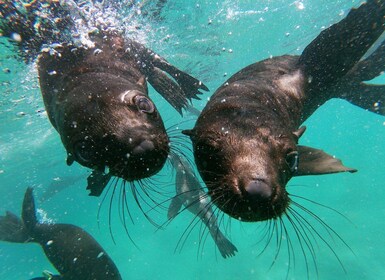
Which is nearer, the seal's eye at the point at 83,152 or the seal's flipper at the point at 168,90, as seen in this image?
the seal's eye at the point at 83,152

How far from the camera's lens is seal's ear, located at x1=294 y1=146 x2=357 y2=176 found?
9.19ft

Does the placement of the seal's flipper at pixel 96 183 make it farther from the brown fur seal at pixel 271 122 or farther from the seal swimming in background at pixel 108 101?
the brown fur seal at pixel 271 122

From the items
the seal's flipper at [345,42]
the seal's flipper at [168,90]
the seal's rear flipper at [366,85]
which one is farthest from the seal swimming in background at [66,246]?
the seal's rear flipper at [366,85]

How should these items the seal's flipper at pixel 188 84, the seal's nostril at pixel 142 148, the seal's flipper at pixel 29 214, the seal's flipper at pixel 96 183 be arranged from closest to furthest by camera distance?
the seal's nostril at pixel 142 148, the seal's flipper at pixel 96 183, the seal's flipper at pixel 188 84, the seal's flipper at pixel 29 214

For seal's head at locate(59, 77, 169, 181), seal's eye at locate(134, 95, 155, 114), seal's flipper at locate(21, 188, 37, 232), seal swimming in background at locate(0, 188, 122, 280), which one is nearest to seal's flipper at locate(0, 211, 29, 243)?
seal swimming in background at locate(0, 188, 122, 280)

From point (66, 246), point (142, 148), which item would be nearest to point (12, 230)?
point (66, 246)

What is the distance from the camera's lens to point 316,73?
14.1ft

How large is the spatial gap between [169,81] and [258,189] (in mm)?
3693

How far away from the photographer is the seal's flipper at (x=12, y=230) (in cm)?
847

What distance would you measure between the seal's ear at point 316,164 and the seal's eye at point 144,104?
142 cm

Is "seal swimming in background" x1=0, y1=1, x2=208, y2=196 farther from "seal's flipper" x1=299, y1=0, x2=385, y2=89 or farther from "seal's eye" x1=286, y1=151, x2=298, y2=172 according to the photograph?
"seal's flipper" x1=299, y1=0, x2=385, y2=89

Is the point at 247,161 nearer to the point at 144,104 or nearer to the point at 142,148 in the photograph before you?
the point at 142,148

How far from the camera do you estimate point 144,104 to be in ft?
9.35

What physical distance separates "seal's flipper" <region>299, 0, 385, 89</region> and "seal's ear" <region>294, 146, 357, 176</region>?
4.57 ft
